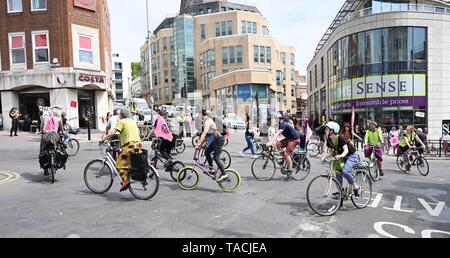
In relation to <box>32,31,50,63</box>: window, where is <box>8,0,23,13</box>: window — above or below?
above

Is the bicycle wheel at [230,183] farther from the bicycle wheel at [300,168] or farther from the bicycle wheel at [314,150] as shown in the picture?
the bicycle wheel at [314,150]

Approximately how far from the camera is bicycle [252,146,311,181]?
9.57m

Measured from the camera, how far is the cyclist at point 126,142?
268 inches

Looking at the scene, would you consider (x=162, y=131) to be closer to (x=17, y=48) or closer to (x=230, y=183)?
(x=230, y=183)

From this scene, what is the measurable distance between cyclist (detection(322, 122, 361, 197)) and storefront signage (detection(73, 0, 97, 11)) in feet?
71.7

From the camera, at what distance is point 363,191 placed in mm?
7027

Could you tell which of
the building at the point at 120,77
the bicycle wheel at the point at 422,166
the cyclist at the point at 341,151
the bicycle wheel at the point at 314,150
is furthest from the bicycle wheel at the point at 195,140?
the building at the point at 120,77

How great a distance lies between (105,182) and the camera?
7.45m

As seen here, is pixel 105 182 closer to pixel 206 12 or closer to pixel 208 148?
pixel 208 148

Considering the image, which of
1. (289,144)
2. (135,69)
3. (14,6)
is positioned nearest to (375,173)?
(289,144)

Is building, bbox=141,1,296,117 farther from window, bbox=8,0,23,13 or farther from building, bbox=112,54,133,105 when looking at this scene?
window, bbox=8,0,23,13

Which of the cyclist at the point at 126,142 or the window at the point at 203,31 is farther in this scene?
the window at the point at 203,31

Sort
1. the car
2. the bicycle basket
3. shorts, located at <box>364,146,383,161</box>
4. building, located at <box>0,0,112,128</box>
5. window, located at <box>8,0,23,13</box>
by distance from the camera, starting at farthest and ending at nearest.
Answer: the car < window, located at <box>8,0,23,13</box> < building, located at <box>0,0,112,128</box> < shorts, located at <box>364,146,383,161</box> < the bicycle basket

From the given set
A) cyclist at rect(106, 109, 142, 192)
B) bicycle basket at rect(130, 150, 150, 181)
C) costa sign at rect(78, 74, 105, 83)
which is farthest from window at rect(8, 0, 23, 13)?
bicycle basket at rect(130, 150, 150, 181)
